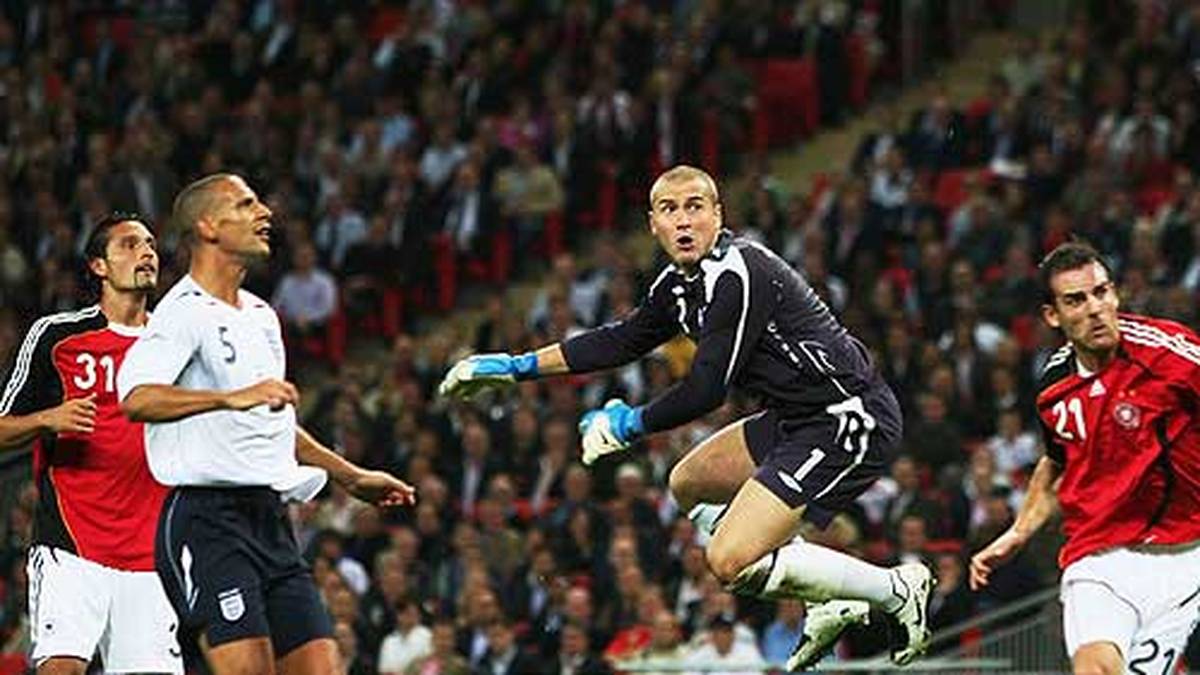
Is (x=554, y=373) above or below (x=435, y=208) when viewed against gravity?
above

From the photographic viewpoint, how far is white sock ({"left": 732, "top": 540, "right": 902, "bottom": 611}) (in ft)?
36.5

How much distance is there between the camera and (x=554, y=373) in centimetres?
1140

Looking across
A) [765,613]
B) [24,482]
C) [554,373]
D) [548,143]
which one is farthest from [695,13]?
[554,373]

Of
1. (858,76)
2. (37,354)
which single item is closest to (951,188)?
(858,76)

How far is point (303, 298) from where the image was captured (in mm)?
23062

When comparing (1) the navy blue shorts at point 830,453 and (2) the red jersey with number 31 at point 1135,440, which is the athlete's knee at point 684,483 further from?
(2) the red jersey with number 31 at point 1135,440

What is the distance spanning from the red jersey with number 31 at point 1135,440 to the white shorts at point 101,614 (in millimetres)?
3505

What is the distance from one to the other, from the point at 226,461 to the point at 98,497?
1.60 metres

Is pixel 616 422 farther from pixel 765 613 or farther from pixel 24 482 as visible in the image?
pixel 765 613

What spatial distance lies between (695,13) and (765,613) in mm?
8752

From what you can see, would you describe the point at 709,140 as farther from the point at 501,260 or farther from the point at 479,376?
the point at 479,376

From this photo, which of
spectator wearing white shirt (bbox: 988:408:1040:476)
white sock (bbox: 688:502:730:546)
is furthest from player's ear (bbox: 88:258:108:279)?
spectator wearing white shirt (bbox: 988:408:1040:476)

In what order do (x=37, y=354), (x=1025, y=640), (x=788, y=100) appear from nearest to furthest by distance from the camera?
(x=37, y=354), (x=1025, y=640), (x=788, y=100)

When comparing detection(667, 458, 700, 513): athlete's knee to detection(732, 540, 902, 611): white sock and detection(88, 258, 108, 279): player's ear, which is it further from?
detection(88, 258, 108, 279): player's ear
